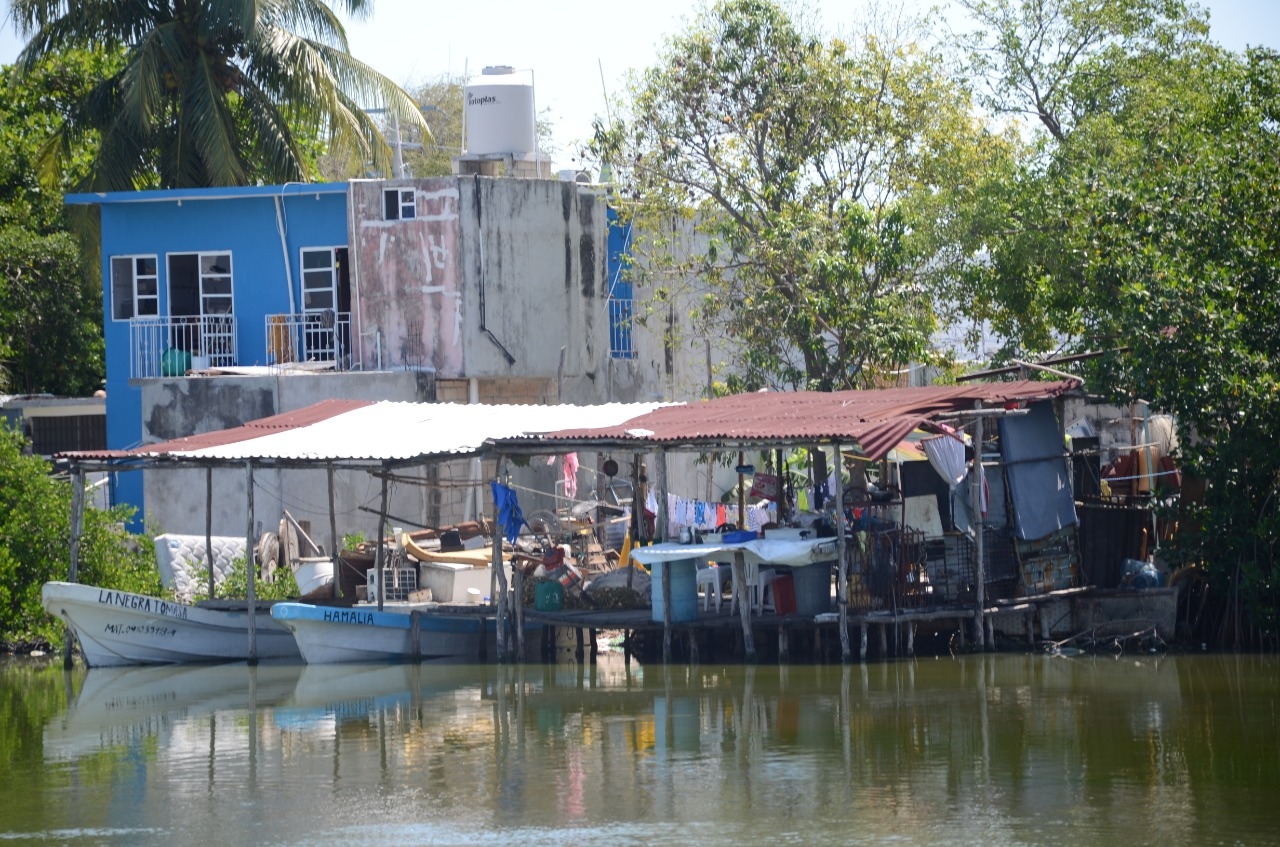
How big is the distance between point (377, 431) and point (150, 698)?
4.81 meters

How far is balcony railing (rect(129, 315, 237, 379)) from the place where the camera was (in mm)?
28922

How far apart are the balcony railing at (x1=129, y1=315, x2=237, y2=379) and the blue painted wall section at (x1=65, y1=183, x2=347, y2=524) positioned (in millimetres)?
218

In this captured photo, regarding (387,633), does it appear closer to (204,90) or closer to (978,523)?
(978,523)

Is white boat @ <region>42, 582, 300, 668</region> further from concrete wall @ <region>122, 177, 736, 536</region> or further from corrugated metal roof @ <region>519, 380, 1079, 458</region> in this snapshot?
concrete wall @ <region>122, 177, 736, 536</region>

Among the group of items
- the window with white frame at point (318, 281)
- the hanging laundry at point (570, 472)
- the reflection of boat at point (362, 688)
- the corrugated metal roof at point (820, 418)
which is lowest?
the reflection of boat at point (362, 688)

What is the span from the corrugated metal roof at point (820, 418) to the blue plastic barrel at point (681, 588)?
1522mm

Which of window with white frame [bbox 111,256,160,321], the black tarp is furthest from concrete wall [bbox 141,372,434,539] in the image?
the black tarp

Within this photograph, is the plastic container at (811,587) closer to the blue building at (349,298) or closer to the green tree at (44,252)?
the blue building at (349,298)

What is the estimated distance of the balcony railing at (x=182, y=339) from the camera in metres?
28.9

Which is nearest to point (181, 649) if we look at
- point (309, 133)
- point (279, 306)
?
point (279, 306)

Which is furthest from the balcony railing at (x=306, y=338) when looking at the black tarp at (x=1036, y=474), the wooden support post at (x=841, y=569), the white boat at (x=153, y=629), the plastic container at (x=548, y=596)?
the black tarp at (x=1036, y=474)

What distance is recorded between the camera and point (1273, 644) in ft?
62.2

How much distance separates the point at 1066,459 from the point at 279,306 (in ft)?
48.6

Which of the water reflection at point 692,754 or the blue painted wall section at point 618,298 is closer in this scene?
the water reflection at point 692,754
